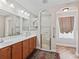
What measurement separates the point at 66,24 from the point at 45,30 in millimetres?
2093

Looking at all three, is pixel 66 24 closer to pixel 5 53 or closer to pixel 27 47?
pixel 27 47

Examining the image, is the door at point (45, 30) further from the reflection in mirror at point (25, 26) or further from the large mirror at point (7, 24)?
the large mirror at point (7, 24)

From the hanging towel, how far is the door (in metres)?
2.00

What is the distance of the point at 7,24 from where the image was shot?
2.69m

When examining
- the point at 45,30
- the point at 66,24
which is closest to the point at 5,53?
the point at 45,30

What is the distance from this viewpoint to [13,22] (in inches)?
116

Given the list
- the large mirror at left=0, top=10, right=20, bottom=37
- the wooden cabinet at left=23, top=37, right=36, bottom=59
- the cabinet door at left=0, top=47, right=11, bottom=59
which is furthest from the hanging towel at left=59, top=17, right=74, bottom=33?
the cabinet door at left=0, top=47, right=11, bottom=59

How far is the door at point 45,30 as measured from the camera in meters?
4.18

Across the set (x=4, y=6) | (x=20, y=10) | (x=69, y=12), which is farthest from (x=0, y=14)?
(x=69, y=12)

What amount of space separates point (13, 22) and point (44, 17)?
175 centimetres

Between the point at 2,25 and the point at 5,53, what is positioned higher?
the point at 2,25

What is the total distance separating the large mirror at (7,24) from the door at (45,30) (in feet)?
4.92

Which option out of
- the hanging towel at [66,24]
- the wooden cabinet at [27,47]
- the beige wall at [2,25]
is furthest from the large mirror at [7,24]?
the hanging towel at [66,24]

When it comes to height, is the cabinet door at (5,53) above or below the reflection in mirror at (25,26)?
below
